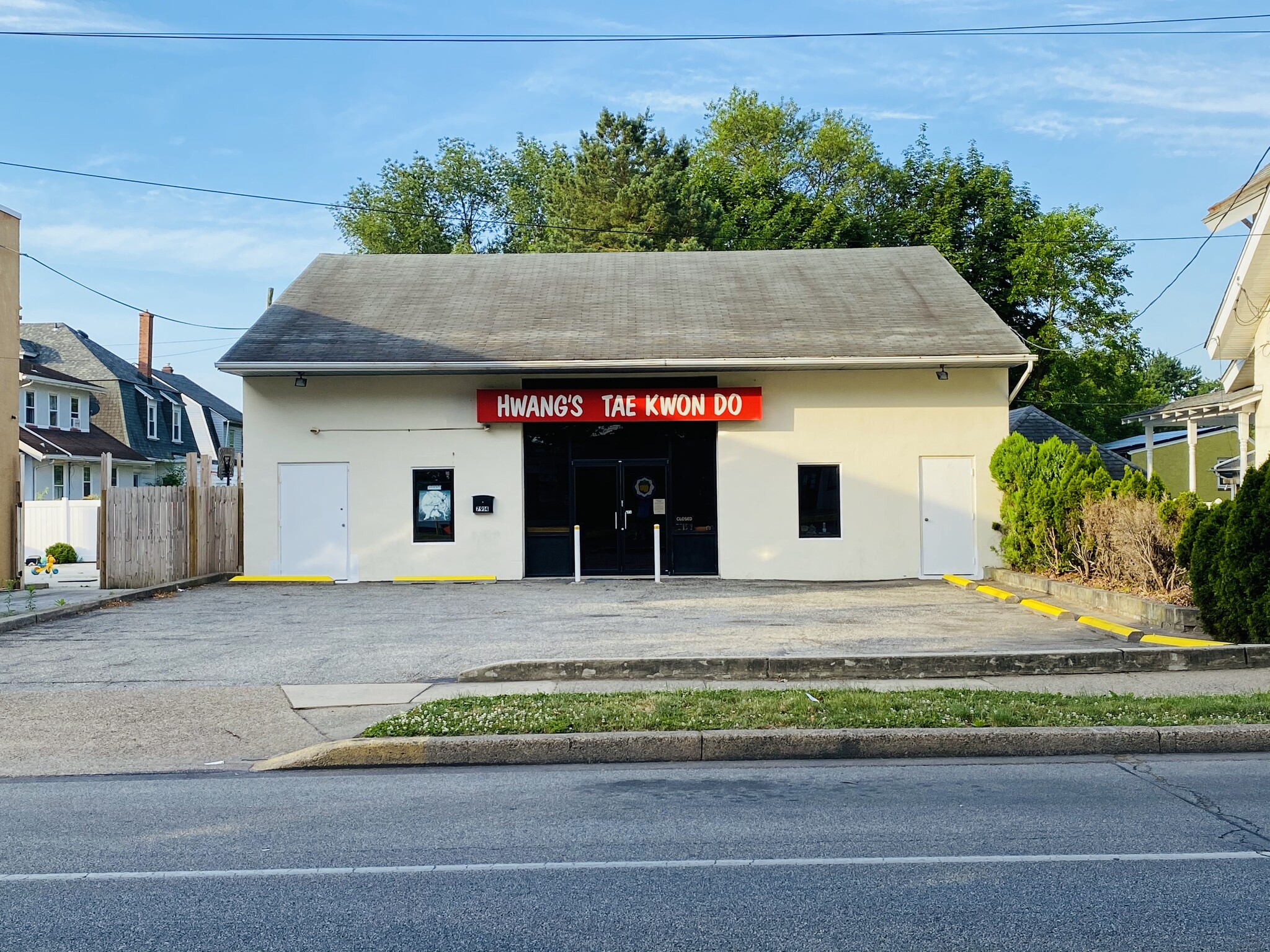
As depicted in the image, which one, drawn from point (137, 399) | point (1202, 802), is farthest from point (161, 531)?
point (137, 399)

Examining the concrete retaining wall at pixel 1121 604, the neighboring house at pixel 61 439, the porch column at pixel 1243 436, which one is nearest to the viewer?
the concrete retaining wall at pixel 1121 604

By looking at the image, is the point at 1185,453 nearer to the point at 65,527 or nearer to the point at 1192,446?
the point at 1192,446

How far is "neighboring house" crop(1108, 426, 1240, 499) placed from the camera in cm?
4578

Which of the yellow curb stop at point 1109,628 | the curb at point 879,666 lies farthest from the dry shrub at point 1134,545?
the curb at point 879,666

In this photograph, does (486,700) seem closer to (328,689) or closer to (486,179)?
(328,689)

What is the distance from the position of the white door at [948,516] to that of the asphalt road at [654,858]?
13939 millimetres

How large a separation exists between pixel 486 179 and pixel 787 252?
33939mm

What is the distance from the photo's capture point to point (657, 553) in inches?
805

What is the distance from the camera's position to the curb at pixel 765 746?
7.99 m

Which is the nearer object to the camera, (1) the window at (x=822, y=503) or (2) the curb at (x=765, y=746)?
(2) the curb at (x=765, y=746)

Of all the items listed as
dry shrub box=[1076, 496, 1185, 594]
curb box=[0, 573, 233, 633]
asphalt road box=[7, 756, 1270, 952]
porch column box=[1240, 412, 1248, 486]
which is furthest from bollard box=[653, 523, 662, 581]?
asphalt road box=[7, 756, 1270, 952]

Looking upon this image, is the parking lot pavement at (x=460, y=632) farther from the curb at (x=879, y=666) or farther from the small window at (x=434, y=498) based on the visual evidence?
the small window at (x=434, y=498)

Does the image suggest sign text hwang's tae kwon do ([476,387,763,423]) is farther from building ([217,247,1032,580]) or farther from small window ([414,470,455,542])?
small window ([414,470,455,542])

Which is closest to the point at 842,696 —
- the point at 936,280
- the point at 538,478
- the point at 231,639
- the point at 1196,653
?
the point at 1196,653
